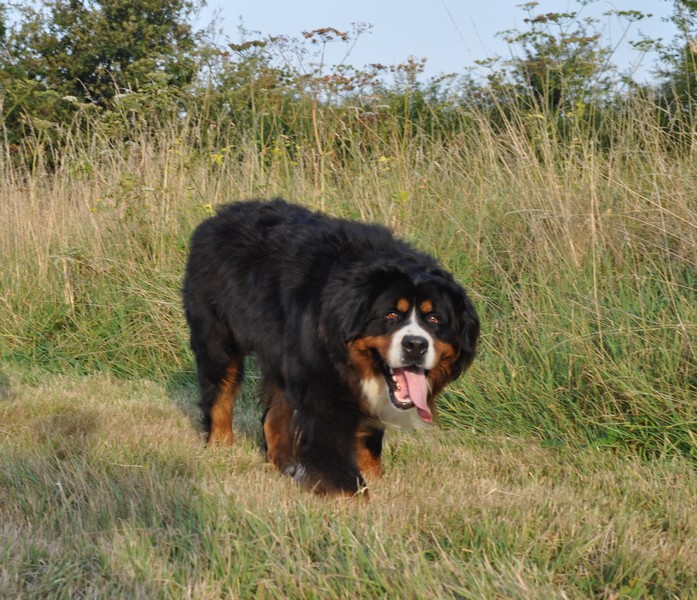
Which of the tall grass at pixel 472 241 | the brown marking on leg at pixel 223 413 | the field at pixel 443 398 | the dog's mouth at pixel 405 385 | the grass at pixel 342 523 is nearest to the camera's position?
the grass at pixel 342 523

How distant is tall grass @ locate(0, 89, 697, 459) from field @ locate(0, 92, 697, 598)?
2 centimetres

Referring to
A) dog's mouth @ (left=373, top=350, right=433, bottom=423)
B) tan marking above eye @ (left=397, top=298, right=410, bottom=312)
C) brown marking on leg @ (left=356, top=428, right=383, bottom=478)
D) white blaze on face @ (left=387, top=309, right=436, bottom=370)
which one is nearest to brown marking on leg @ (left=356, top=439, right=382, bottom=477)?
brown marking on leg @ (left=356, top=428, right=383, bottom=478)

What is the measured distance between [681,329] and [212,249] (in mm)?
2540

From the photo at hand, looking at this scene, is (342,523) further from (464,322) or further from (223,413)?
(223,413)

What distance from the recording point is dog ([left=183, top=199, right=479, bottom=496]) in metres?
4.01

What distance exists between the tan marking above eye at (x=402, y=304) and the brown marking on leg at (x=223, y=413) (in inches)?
60.1

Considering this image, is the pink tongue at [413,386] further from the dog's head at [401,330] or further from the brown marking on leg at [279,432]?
the brown marking on leg at [279,432]

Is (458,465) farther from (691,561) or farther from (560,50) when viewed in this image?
(560,50)

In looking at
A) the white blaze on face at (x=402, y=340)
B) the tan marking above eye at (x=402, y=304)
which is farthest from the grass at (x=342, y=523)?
the tan marking above eye at (x=402, y=304)

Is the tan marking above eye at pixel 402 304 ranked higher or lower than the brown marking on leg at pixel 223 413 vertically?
higher

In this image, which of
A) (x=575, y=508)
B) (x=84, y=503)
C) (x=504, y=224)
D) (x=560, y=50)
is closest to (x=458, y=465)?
(x=575, y=508)

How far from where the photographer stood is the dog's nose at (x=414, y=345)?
3.94 m

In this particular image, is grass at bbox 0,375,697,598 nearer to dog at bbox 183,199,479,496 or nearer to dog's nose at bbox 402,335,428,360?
dog at bbox 183,199,479,496

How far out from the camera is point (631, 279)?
5438 mm
